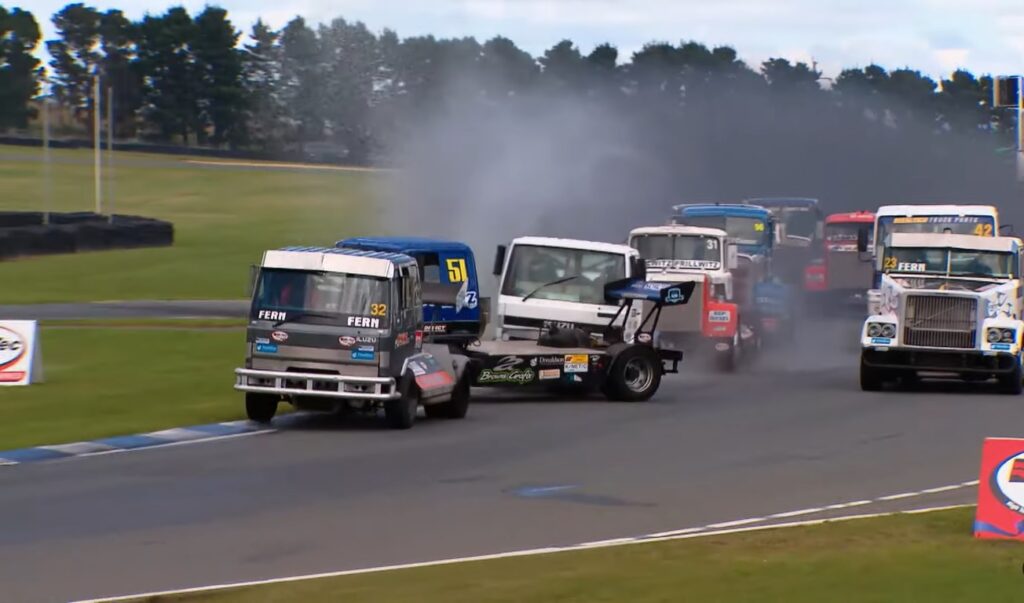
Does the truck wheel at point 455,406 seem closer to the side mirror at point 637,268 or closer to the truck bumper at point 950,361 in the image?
the side mirror at point 637,268

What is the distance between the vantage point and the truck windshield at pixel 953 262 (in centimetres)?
2447

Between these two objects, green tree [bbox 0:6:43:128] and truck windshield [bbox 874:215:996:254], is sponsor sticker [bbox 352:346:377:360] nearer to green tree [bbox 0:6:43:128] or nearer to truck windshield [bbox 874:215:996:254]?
truck windshield [bbox 874:215:996:254]

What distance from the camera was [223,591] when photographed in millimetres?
9508

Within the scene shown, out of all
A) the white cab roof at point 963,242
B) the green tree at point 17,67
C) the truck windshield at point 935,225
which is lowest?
the white cab roof at point 963,242

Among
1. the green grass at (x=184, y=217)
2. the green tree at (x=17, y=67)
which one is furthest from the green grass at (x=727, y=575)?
the green tree at (x=17, y=67)

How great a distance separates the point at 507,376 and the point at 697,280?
6.57m

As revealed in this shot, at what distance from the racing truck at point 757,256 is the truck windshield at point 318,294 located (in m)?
13.6

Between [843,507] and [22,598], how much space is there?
7131 millimetres

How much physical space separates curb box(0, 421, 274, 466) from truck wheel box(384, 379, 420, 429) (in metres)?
1.48

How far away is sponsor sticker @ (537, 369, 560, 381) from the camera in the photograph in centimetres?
2183

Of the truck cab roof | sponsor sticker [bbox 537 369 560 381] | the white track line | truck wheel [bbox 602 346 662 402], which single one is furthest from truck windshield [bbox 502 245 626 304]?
the white track line

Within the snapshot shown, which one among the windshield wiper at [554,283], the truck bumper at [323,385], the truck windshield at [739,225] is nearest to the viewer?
the truck bumper at [323,385]

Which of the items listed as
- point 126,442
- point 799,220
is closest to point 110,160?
point 799,220

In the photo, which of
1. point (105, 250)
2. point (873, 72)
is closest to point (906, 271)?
point (105, 250)
